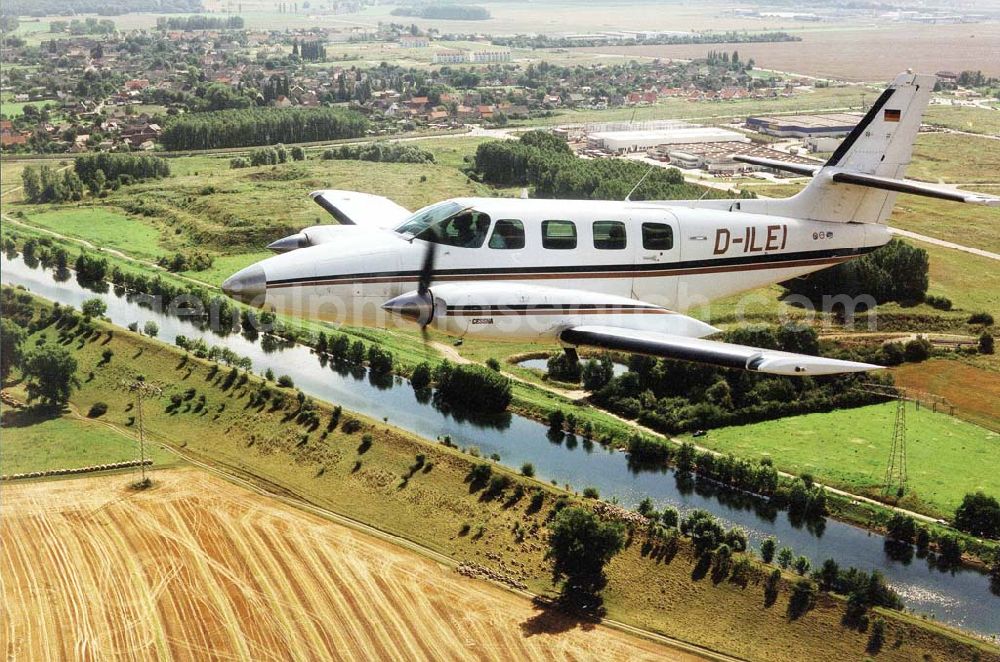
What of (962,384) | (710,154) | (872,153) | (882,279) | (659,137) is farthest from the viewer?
(659,137)

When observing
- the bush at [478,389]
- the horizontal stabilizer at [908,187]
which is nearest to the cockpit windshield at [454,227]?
the horizontal stabilizer at [908,187]

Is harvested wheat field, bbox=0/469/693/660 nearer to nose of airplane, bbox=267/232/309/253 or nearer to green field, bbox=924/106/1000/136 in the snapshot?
nose of airplane, bbox=267/232/309/253

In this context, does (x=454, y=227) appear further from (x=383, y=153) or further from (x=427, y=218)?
(x=383, y=153)

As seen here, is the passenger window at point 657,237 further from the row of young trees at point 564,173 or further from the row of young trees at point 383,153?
the row of young trees at point 383,153

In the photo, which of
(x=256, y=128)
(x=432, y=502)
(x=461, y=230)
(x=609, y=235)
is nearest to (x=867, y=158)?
(x=609, y=235)

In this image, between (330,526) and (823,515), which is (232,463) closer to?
(330,526)
